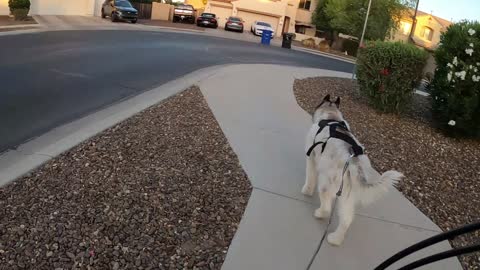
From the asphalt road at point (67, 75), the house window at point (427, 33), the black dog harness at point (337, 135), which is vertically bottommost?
the asphalt road at point (67, 75)

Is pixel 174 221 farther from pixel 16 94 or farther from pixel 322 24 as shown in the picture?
pixel 322 24

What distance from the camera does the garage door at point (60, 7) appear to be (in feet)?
92.8

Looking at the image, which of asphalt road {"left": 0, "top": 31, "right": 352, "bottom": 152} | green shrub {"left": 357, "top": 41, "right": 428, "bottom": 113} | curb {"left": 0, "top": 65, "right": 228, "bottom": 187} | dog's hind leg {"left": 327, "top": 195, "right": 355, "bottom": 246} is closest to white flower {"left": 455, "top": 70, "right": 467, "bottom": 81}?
green shrub {"left": 357, "top": 41, "right": 428, "bottom": 113}

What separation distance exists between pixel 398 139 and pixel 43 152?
18.7 feet

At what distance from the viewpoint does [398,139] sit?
26.0ft

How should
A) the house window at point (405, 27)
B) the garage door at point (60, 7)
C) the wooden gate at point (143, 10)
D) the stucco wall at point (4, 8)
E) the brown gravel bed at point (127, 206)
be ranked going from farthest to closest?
the house window at point (405, 27) → the wooden gate at point (143, 10) → the garage door at point (60, 7) → the stucco wall at point (4, 8) → the brown gravel bed at point (127, 206)

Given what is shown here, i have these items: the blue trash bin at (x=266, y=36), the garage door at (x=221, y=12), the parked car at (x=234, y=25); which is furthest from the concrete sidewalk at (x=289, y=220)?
the garage door at (x=221, y=12)

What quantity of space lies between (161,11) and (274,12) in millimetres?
14293

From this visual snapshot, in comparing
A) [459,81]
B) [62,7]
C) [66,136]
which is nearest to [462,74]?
[459,81]

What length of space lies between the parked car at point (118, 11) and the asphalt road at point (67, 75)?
1555cm

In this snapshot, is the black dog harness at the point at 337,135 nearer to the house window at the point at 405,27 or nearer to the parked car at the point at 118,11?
the parked car at the point at 118,11

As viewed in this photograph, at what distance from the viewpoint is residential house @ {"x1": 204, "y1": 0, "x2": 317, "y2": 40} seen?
173 feet

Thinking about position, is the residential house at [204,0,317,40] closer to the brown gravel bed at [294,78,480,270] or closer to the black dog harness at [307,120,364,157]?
the brown gravel bed at [294,78,480,270]

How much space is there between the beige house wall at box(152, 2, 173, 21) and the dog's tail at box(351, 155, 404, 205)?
43642 mm
